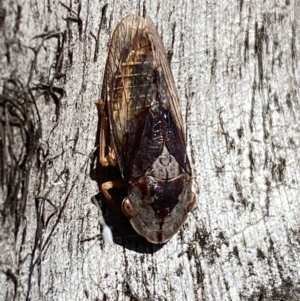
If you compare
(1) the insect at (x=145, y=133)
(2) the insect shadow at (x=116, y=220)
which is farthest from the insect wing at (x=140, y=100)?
(2) the insect shadow at (x=116, y=220)

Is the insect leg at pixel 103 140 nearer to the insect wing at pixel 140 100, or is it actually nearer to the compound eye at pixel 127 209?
the insect wing at pixel 140 100

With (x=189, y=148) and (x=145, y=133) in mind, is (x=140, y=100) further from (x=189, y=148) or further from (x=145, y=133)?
(x=189, y=148)

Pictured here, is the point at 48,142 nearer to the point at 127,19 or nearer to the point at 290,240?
the point at 127,19

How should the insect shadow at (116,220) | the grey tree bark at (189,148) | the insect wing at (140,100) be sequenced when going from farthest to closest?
the insect wing at (140,100) → the insect shadow at (116,220) → the grey tree bark at (189,148)

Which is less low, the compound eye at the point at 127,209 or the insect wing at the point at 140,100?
the insect wing at the point at 140,100

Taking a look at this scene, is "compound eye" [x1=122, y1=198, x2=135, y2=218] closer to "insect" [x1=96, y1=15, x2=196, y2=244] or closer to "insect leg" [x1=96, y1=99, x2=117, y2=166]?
"insect" [x1=96, y1=15, x2=196, y2=244]

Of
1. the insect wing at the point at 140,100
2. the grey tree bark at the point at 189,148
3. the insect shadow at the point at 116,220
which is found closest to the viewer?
the grey tree bark at the point at 189,148
